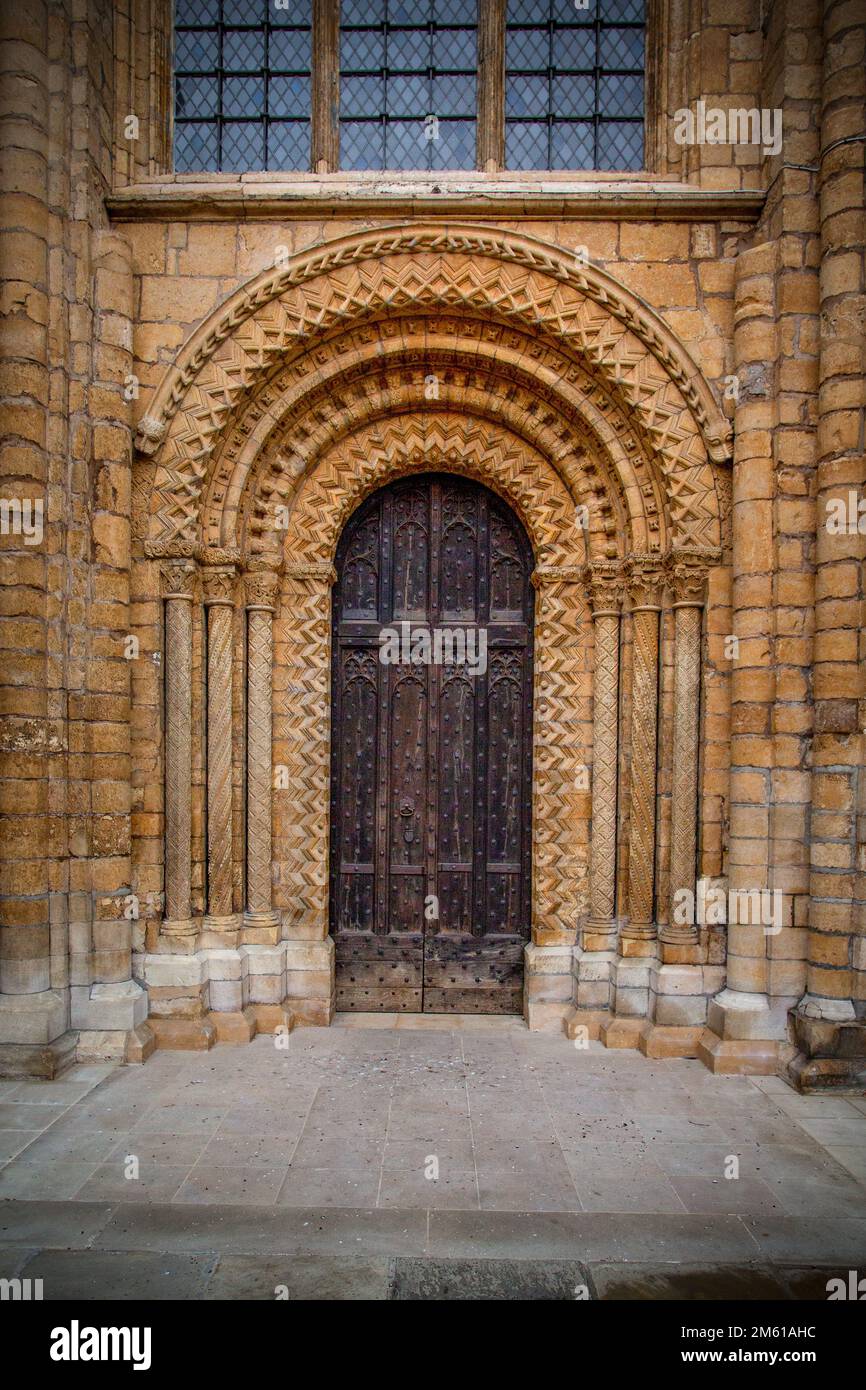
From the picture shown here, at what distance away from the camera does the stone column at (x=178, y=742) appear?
5.41 meters

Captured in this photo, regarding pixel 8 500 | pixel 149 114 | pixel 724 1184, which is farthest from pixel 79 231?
pixel 724 1184

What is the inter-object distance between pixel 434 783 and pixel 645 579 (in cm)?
201

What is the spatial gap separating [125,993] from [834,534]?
5090 millimetres

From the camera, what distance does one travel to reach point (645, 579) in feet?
18.0

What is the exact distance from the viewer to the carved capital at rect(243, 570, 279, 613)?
5.65 meters

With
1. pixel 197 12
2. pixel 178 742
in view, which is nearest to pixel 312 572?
pixel 178 742

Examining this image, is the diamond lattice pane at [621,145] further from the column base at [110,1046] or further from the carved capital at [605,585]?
the column base at [110,1046]

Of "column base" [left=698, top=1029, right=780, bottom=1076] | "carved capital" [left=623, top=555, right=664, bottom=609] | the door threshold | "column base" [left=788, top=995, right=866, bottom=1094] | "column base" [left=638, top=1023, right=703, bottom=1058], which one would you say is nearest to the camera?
"column base" [left=788, top=995, right=866, bottom=1094]

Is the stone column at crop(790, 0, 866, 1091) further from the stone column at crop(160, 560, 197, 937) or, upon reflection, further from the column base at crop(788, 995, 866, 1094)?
the stone column at crop(160, 560, 197, 937)

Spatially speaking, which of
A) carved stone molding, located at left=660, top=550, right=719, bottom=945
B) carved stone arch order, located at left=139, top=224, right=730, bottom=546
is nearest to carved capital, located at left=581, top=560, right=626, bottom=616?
carved stone molding, located at left=660, top=550, right=719, bottom=945

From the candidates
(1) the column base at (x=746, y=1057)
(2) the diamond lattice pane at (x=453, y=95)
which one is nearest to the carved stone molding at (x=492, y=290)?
(2) the diamond lattice pane at (x=453, y=95)

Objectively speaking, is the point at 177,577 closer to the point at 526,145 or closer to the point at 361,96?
the point at 361,96

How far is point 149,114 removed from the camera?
5.54 metres

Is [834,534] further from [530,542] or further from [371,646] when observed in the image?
[371,646]
